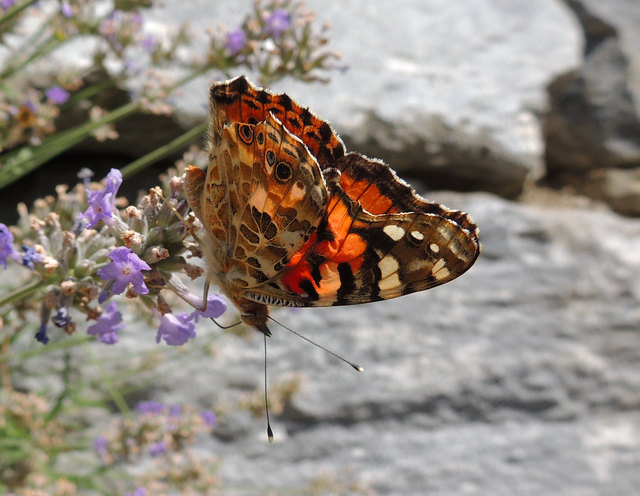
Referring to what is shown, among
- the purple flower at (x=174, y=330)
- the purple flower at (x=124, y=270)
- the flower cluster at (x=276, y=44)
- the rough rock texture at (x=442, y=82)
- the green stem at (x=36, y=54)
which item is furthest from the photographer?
the rough rock texture at (x=442, y=82)

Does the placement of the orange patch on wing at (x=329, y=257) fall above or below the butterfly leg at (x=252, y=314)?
above

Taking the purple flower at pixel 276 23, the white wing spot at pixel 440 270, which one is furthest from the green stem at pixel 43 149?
the white wing spot at pixel 440 270

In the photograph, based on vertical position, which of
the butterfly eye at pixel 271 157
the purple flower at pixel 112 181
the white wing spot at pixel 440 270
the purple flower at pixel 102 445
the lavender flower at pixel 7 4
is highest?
the lavender flower at pixel 7 4

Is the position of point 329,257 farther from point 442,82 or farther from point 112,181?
point 442,82

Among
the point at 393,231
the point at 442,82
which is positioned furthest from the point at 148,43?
the point at 442,82

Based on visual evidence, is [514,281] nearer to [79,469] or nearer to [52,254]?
[79,469]

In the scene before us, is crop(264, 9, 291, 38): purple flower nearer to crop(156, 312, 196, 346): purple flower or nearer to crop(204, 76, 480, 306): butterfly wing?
crop(204, 76, 480, 306): butterfly wing

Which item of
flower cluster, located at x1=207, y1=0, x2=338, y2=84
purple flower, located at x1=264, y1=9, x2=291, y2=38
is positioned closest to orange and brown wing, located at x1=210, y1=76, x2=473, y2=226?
flower cluster, located at x1=207, y1=0, x2=338, y2=84

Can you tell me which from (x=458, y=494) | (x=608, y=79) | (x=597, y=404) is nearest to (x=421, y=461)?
(x=458, y=494)

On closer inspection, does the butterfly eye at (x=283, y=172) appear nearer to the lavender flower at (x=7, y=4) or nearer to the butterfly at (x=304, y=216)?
the butterfly at (x=304, y=216)
